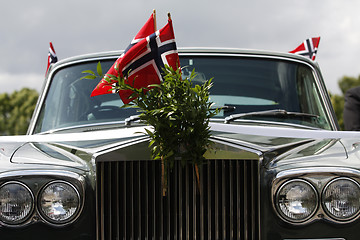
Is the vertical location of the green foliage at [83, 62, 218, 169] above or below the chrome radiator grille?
above

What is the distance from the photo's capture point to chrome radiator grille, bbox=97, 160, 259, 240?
2.48 metres

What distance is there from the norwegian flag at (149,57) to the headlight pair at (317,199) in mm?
980

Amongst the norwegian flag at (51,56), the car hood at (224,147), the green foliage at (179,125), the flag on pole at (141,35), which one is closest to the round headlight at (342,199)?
the car hood at (224,147)

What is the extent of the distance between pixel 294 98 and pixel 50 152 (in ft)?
6.40

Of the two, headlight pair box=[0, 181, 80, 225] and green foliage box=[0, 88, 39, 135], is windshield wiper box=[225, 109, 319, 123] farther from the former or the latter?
green foliage box=[0, 88, 39, 135]

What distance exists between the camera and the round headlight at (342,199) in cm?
240

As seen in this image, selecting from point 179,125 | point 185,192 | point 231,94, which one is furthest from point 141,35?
point 185,192

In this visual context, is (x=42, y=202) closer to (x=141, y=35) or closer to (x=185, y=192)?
(x=185, y=192)

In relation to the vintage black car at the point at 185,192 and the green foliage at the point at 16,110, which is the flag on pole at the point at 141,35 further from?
the green foliage at the point at 16,110

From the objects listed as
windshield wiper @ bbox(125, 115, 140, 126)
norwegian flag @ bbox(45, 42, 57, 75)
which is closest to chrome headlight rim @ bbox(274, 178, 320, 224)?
windshield wiper @ bbox(125, 115, 140, 126)

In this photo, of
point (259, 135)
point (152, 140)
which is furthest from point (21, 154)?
point (259, 135)

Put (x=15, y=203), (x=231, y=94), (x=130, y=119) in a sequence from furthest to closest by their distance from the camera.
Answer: (x=231, y=94) → (x=130, y=119) → (x=15, y=203)

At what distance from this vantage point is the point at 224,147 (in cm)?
250

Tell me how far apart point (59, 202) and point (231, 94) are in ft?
5.44
